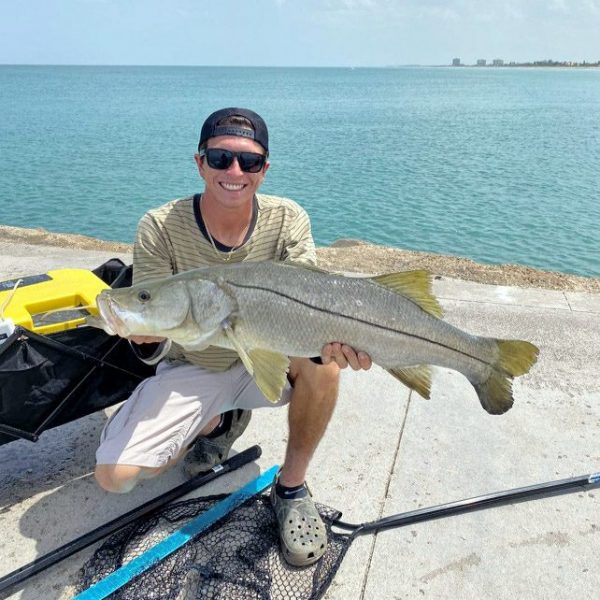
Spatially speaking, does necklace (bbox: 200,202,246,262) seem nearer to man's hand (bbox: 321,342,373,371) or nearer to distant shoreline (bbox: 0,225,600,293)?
man's hand (bbox: 321,342,373,371)

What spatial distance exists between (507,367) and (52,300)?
7.84ft

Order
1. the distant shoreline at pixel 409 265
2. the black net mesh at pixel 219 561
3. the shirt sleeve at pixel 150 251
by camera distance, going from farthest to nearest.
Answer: the distant shoreline at pixel 409 265 < the shirt sleeve at pixel 150 251 < the black net mesh at pixel 219 561

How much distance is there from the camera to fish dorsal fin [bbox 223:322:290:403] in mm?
2596

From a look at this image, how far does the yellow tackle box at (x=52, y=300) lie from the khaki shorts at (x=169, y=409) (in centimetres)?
52

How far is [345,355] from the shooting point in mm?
2639

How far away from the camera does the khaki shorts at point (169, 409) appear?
277 cm

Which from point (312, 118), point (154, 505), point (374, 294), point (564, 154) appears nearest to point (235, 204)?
point (374, 294)

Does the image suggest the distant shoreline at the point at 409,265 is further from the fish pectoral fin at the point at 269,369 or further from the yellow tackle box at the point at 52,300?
the fish pectoral fin at the point at 269,369

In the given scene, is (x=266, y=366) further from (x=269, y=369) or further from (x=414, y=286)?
(x=414, y=286)

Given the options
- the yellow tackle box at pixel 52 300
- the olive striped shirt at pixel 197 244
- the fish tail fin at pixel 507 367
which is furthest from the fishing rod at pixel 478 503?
the yellow tackle box at pixel 52 300

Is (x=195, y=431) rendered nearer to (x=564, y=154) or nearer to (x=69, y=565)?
(x=69, y=565)

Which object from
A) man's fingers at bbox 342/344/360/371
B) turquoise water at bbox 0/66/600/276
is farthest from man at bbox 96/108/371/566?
turquoise water at bbox 0/66/600/276

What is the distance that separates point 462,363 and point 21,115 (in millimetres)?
54078

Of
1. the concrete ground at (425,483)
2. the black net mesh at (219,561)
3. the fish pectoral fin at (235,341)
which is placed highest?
the fish pectoral fin at (235,341)
